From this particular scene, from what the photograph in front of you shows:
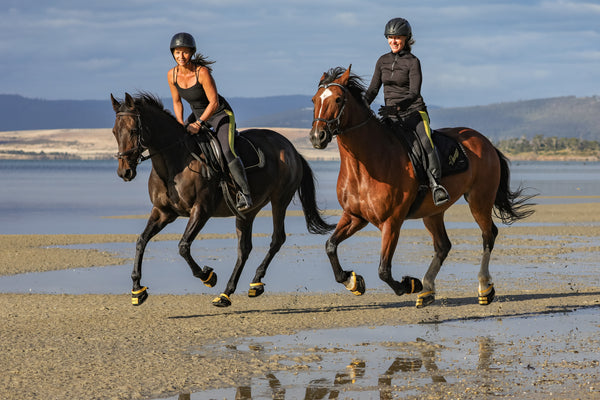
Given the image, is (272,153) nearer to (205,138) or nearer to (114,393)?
(205,138)

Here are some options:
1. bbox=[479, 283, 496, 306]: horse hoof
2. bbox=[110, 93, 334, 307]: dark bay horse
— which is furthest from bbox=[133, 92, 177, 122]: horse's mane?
bbox=[479, 283, 496, 306]: horse hoof

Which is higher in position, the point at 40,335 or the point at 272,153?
the point at 272,153

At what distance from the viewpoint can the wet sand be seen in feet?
22.5

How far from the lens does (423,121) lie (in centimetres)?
1022

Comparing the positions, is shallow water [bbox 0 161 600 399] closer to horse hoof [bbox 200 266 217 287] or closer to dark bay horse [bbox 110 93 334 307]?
horse hoof [bbox 200 266 217 287]

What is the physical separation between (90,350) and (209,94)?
12.2 ft

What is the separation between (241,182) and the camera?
10812mm

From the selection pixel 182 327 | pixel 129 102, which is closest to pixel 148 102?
pixel 129 102

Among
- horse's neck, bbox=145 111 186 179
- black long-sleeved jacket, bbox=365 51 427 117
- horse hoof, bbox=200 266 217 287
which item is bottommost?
horse hoof, bbox=200 266 217 287

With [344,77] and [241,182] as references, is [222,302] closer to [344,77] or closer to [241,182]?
[241,182]

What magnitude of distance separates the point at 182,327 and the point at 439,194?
334 centimetres

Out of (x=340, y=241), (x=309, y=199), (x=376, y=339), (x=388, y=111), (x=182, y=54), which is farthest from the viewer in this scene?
(x=309, y=199)

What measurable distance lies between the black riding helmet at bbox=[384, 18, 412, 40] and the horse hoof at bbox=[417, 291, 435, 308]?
316 cm

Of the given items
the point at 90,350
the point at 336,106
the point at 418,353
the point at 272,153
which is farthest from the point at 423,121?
the point at 90,350
